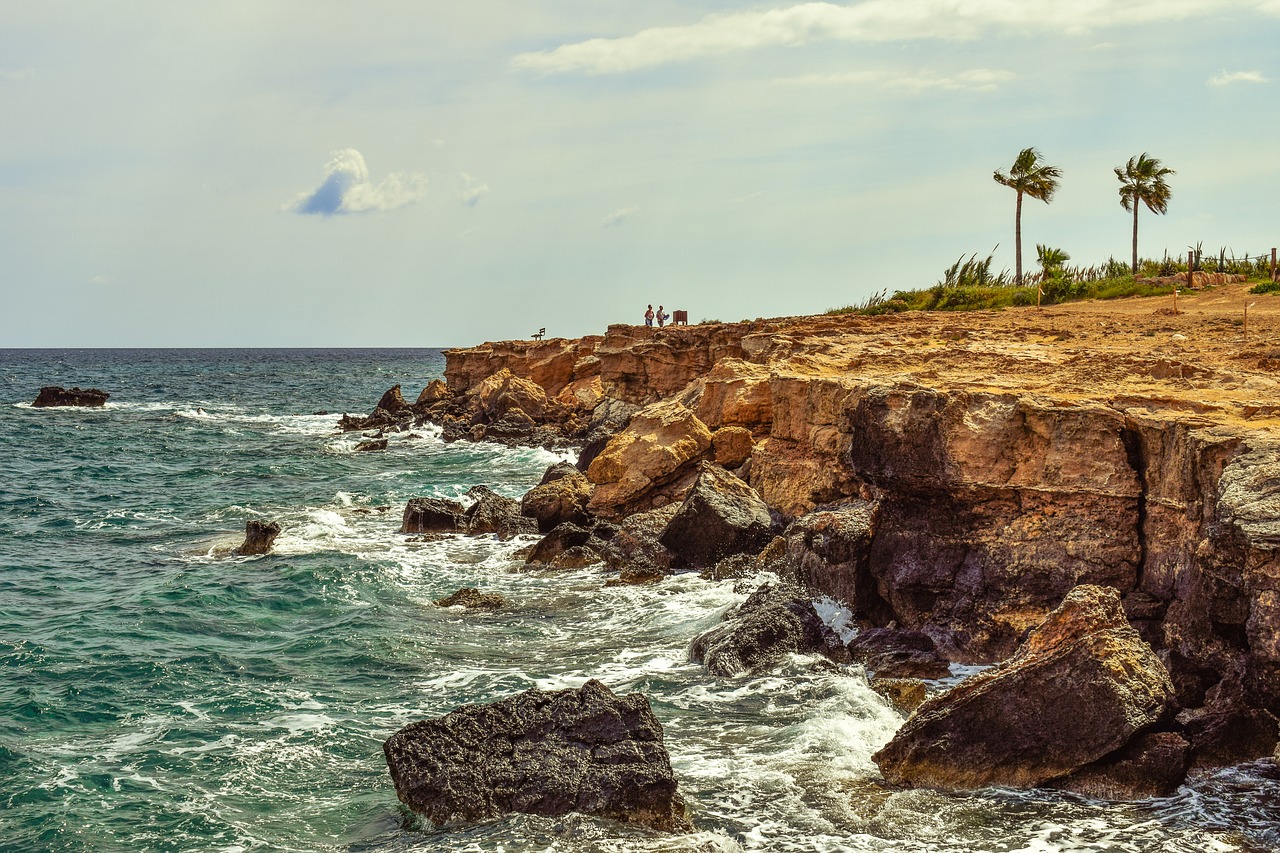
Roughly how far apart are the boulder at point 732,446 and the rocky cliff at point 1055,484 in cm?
261

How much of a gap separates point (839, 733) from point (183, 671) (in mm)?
9912

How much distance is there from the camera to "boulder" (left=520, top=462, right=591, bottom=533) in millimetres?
24906

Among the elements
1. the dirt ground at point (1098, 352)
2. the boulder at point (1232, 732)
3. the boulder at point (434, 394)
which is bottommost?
the boulder at point (1232, 732)

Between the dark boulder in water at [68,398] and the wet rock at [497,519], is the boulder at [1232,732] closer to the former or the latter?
the wet rock at [497,519]

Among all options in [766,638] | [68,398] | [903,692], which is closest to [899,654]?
[903,692]

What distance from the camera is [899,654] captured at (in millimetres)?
14211

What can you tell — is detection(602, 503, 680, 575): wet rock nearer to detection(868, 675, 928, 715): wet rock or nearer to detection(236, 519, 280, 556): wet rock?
detection(868, 675, 928, 715): wet rock

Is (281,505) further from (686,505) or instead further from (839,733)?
(839,733)

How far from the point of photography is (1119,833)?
957 cm

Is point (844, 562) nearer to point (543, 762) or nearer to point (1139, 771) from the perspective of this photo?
point (1139, 771)

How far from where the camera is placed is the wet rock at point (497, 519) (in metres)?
25.3

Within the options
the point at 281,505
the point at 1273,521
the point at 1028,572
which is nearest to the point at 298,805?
the point at 1028,572

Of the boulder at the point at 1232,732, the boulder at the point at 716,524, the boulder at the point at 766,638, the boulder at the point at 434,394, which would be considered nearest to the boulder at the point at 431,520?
the boulder at the point at 716,524

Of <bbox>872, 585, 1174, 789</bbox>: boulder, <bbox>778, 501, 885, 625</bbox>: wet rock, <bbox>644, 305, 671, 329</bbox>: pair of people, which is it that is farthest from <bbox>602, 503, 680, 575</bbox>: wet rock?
<bbox>644, 305, 671, 329</bbox>: pair of people
